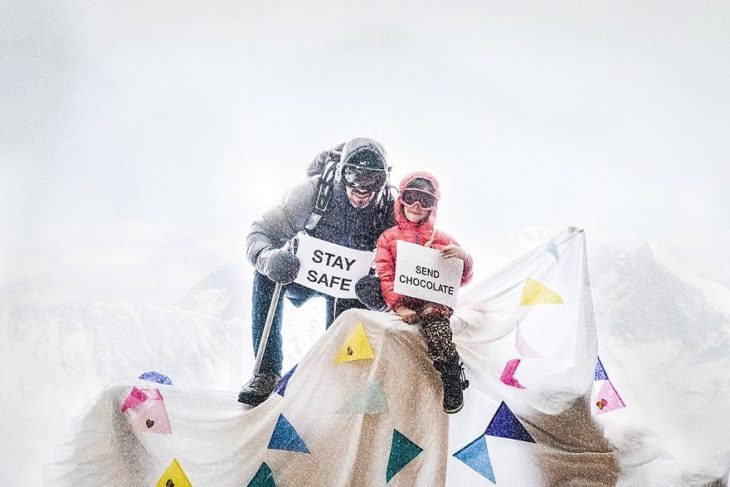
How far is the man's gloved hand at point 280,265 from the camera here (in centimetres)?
180

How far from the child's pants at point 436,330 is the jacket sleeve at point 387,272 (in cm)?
7

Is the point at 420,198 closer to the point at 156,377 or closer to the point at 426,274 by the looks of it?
the point at 426,274

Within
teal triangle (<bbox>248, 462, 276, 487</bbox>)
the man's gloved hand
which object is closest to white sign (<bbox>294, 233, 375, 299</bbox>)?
the man's gloved hand

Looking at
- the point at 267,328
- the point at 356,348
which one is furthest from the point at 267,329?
the point at 356,348

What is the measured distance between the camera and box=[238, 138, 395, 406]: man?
6.06 ft

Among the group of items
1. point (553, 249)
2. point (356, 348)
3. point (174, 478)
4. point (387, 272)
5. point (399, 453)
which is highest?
point (553, 249)

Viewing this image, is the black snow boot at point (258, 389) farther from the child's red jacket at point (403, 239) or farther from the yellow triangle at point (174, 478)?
the child's red jacket at point (403, 239)

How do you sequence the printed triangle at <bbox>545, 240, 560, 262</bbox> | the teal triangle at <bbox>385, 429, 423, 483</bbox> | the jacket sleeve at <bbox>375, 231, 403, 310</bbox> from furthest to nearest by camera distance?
the printed triangle at <bbox>545, 240, 560, 262</bbox>
the jacket sleeve at <bbox>375, 231, 403, 310</bbox>
the teal triangle at <bbox>385, 429, 423, 483</bbox>

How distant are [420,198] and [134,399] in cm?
100

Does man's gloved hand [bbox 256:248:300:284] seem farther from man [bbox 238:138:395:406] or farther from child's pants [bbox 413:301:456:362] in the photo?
child's pants [bbox 413:301:456:362]

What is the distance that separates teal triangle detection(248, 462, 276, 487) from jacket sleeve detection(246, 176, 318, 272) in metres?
0.59

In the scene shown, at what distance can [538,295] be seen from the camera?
1894mm

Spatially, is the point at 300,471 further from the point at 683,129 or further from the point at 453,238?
the point at 683,129

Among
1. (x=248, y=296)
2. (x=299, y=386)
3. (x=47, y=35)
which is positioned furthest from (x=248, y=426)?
(x=47, y=35)
